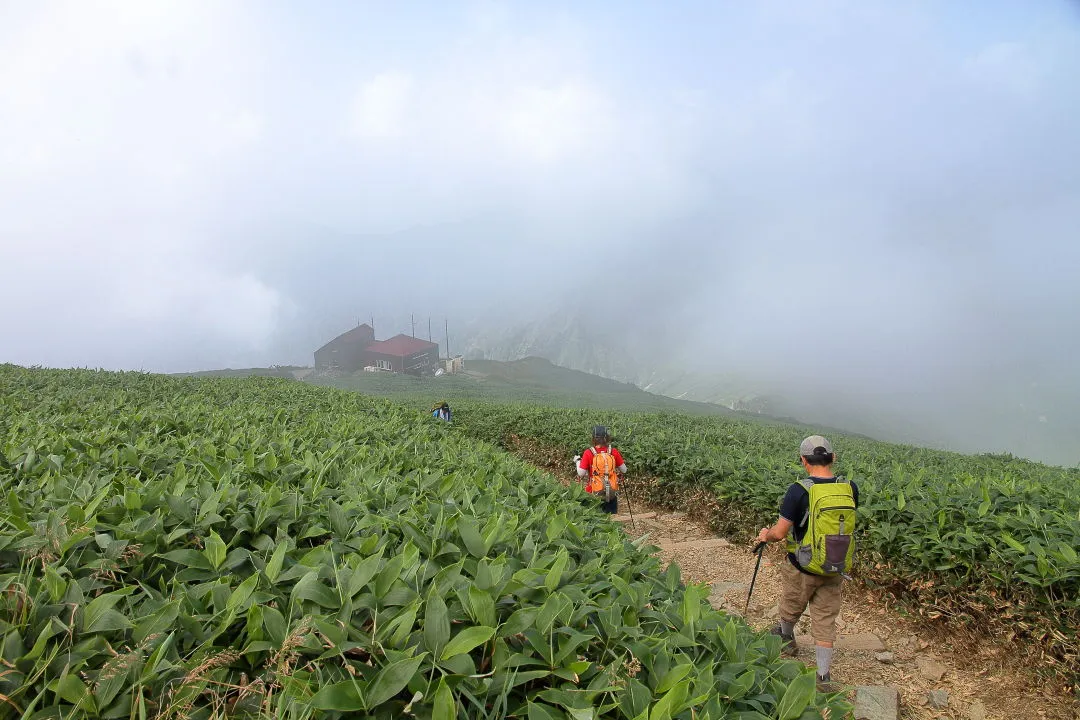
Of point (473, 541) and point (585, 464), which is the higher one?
point (473, 541)

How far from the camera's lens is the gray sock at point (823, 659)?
13.2 feet

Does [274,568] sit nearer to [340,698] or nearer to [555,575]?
[340,698]

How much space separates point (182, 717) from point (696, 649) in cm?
170

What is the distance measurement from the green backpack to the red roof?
81.4 meters

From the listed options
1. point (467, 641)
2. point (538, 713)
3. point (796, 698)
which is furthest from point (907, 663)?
point (467, 641)

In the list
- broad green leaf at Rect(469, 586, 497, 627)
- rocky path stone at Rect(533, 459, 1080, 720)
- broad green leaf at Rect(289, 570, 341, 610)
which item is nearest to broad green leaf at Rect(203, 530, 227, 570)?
broad green leaf at Rect(289, 570, 341, 610)

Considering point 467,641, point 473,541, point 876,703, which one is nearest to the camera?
point 467,641

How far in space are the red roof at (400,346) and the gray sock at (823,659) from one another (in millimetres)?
81328

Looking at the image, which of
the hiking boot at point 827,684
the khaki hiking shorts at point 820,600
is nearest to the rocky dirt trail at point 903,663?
the hiking boot at point 827,684

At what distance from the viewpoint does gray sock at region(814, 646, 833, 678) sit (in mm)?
4012

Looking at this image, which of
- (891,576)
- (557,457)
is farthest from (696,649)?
(557,457)

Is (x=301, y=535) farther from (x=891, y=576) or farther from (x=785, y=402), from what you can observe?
(x=785, y=402)

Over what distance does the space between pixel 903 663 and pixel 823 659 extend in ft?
2.87

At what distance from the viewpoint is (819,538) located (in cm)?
387
